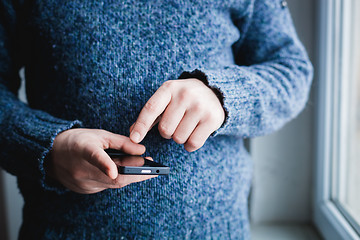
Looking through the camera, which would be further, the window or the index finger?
the window

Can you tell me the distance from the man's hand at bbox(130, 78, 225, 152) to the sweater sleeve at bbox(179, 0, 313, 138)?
0.07ft

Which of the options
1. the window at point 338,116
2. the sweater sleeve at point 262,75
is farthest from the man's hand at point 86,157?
the window at point 338,116

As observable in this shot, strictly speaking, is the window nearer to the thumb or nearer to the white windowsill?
the white windowsill

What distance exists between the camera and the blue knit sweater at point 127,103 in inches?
19.2

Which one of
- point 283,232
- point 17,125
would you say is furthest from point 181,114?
point 283,232

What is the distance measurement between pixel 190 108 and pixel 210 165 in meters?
0.13

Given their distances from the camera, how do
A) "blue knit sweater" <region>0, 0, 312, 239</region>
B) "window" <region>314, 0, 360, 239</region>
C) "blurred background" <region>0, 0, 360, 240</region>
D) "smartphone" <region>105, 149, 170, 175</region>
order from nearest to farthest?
"smartphone" <region>105, 149, 170, 175</region>, "blue knit sweater" <region>0, 0, 312, 239</region>, "window" <region>314, 0, 360, 239</region>, "blurred background" <region>0, 0, 360, 240</region>

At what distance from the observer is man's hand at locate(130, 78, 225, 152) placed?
0.40 metres

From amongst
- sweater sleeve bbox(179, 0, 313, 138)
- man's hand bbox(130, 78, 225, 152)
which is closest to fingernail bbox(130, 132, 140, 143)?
man's hand bbox(130, 78, 225, 152)

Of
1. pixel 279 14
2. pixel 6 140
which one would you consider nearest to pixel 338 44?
pixel 279 14

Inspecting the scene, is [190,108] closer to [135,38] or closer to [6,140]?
[135,38]

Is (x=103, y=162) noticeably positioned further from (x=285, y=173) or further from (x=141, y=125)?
(x=285, y=173)

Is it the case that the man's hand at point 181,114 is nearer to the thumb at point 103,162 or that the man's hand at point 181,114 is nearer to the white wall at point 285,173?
the thumb at point 103,162

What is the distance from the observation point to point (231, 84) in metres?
0.45
